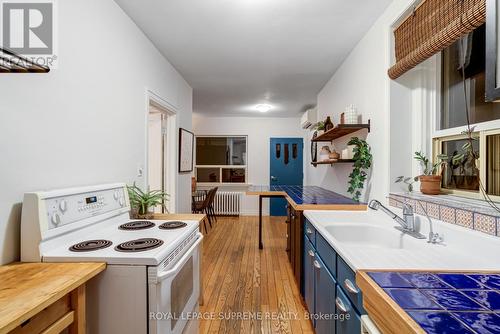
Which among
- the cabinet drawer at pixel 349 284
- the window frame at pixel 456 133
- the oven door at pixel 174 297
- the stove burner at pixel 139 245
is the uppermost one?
the window frame at pixel 456 133

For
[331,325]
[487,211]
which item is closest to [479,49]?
[487,211]

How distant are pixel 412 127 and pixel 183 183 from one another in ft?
9.47

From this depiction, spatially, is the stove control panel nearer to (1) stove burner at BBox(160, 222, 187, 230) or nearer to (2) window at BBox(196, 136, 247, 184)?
(1) stove burner at BBox(160, 222, 187, 230)

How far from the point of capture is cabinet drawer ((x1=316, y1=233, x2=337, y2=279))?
1310mm

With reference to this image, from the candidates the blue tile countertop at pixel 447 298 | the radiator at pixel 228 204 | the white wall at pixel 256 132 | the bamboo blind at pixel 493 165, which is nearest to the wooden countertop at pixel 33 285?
the blue tile countertop at pixel 447 298

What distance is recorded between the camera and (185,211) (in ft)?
12.3

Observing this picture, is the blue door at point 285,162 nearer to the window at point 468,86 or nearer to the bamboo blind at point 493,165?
the window at point 468,86

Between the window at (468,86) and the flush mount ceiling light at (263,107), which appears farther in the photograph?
the flush mount ceiling light at (263,107)

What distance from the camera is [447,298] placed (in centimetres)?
68

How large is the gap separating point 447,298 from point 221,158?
604 cm

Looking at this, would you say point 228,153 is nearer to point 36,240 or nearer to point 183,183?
point 183,183

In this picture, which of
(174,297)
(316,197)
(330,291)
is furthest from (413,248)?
(316,197)

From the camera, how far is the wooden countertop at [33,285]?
0.72 metres

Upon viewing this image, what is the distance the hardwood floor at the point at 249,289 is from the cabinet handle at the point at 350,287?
112 cm
